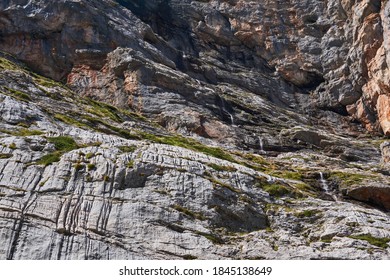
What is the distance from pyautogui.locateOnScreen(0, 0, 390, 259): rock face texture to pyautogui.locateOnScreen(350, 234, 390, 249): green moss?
0.45 feet

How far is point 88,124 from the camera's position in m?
50.6

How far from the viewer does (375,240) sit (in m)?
30.0

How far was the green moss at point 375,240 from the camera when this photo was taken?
29516 millimetres

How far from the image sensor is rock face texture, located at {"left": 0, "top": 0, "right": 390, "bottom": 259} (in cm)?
2866

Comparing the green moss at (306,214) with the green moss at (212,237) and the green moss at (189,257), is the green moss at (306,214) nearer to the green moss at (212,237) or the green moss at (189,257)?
the green moss at (212,237)

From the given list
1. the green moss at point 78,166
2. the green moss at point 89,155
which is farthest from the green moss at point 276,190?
the green moss at point 78,166

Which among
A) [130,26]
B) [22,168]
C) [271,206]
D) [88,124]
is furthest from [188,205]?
[130,26]

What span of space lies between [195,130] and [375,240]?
38.8m

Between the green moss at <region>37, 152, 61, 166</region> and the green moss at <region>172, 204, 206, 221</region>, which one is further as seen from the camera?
the green moss at <region>37, 152, 61, 166</region>

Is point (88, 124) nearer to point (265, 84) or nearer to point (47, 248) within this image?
point (47, 248)

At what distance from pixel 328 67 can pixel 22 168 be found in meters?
76.6

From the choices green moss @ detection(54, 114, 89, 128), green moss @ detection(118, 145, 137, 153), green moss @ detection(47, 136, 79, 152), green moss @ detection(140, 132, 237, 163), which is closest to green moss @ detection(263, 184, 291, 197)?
green moss @ detection(118, 145, 137, 153)

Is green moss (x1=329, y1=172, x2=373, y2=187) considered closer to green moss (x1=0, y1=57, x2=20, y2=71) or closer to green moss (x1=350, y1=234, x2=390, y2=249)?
green moss (x1=350, y1=234, x2=390, y2=249)

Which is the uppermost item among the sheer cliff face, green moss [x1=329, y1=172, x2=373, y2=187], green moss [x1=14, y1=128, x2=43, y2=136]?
the sheer cliff face
